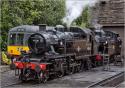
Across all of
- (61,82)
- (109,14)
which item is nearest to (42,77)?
(61,82)

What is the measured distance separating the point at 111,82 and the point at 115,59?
9.29m

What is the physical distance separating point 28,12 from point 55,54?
9751 mm

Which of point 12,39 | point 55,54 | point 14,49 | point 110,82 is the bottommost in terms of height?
point 110,82

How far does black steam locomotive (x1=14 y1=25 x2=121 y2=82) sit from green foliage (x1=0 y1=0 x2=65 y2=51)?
18.6ft

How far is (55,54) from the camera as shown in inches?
607

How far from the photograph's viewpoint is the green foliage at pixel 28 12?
22.9 metres

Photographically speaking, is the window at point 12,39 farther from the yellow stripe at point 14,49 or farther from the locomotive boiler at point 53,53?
the locomotive boiler at point 53,53

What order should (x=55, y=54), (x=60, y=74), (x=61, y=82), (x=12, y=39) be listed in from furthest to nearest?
(x=12, y=39)
(x=60, y=74)
(x=55, y=54)
(x=61, y=82)

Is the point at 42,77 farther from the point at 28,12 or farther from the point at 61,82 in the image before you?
the point at 28,12

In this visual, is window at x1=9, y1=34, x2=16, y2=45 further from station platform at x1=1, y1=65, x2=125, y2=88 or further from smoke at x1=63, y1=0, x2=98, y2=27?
station platform at x1=1, y1=65, x2=125, y2=88

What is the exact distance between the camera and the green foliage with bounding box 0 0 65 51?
2293 centimetres

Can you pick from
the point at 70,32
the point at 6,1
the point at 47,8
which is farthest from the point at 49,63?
the point at 47,8

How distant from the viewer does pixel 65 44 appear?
54.6 feet

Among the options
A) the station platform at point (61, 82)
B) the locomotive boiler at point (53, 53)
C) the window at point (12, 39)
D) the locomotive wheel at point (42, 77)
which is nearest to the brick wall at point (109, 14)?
the window at point (12, 39)
